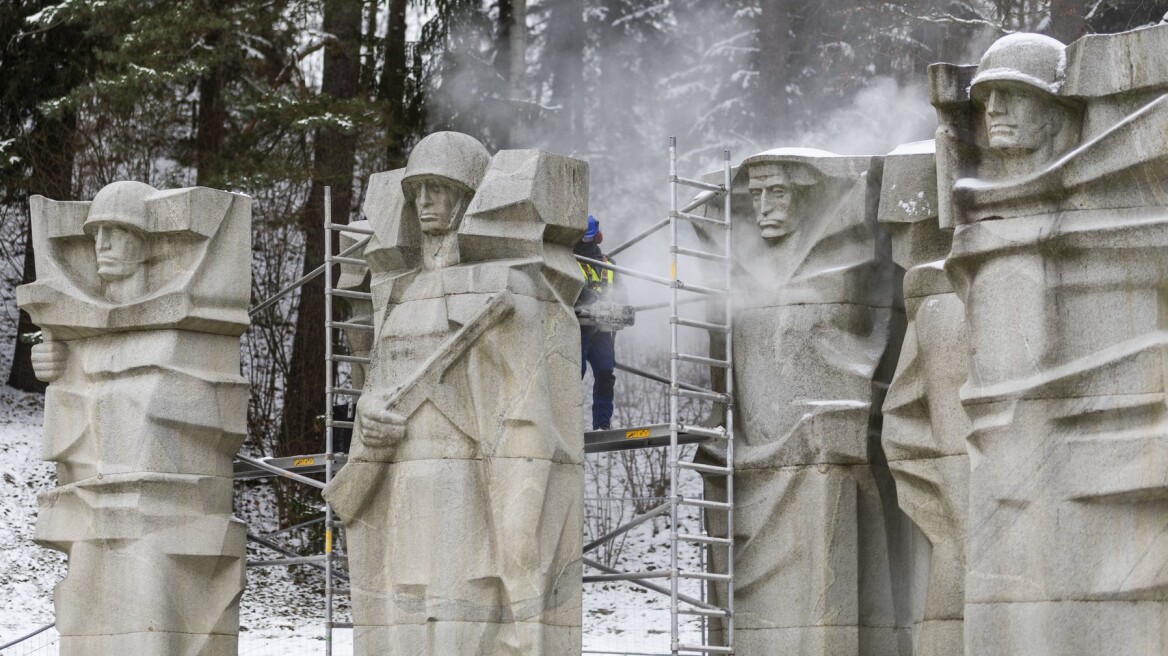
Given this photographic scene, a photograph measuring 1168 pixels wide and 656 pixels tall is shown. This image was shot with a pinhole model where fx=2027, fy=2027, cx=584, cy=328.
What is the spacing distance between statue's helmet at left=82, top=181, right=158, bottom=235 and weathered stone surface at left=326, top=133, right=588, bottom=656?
192 centimetres

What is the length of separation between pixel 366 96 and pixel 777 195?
10.0 meters

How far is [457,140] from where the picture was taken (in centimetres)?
1237

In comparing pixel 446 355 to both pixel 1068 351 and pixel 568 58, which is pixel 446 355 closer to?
pixel 1068 351

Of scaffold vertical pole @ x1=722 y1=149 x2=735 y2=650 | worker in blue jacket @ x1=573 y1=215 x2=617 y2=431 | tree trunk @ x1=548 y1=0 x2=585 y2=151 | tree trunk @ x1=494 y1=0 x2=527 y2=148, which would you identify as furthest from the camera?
tree trunk @ x1=548 y1=0 x2=585 y2=151

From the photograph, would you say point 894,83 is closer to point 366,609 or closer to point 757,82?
point 757,82

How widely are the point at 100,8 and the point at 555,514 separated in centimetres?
1077

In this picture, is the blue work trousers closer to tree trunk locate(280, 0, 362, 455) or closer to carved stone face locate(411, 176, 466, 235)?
carved stone face locate(411, 176, 466, 235)

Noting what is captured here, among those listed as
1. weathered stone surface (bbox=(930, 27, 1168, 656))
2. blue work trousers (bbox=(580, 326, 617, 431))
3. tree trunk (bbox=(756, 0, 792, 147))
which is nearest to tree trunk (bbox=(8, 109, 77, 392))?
tree trunk (bbox=(756, 0, 792, 147))

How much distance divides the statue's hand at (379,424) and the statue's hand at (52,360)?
8.40 ft

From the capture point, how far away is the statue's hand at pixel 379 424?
11930mm

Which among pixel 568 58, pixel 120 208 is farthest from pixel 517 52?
pixel 120 208

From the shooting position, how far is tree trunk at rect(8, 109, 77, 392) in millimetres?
21438

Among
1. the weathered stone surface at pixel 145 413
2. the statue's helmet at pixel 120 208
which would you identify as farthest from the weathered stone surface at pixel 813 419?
the statue's helmet at pixel 120 208

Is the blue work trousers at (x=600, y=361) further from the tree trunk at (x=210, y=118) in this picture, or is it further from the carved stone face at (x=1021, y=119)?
the tree trunk at (x=210, y=118)
